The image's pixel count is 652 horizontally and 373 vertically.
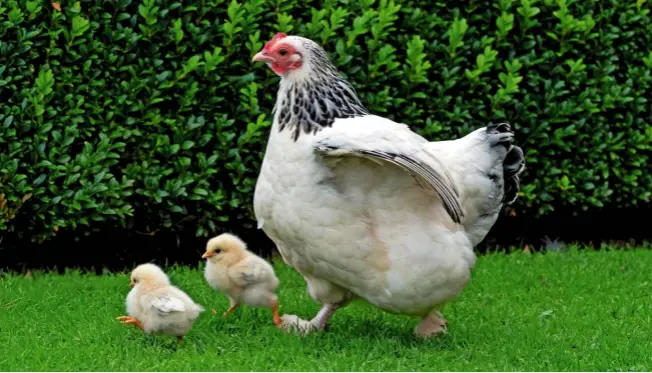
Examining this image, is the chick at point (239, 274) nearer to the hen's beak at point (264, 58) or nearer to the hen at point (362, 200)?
the hen at point (362, 200)

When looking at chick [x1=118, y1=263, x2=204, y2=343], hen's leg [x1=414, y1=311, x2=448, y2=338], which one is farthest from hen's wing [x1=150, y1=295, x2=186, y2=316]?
hen's leg [x1=414, y1=311, x2=448, y2=338]

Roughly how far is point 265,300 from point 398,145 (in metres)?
1.25

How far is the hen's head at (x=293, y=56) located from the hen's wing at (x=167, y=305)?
1.21 metres

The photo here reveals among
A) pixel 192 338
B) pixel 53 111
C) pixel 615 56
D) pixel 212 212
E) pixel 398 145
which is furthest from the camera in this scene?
pixel 615 56

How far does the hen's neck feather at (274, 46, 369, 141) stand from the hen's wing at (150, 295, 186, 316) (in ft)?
3.01

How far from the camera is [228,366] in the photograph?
486 centimetres

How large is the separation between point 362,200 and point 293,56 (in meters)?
0.79

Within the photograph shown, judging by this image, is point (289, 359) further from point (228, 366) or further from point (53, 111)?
point (53, 111)

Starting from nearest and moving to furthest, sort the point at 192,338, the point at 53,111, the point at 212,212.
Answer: the point at 192,338
the point at 53,111
the point at 212,212

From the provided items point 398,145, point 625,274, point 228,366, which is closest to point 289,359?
point 228,366

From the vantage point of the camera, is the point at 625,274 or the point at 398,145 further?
the point at 625,274

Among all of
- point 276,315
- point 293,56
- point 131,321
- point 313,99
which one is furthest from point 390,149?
point 131,321

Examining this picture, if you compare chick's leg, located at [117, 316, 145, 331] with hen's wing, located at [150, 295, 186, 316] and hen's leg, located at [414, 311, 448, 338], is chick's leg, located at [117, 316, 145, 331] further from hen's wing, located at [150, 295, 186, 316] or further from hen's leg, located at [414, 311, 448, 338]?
hen's leg, located at [414, 311, 448, 338]

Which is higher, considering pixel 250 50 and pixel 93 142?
pixel 250 50
